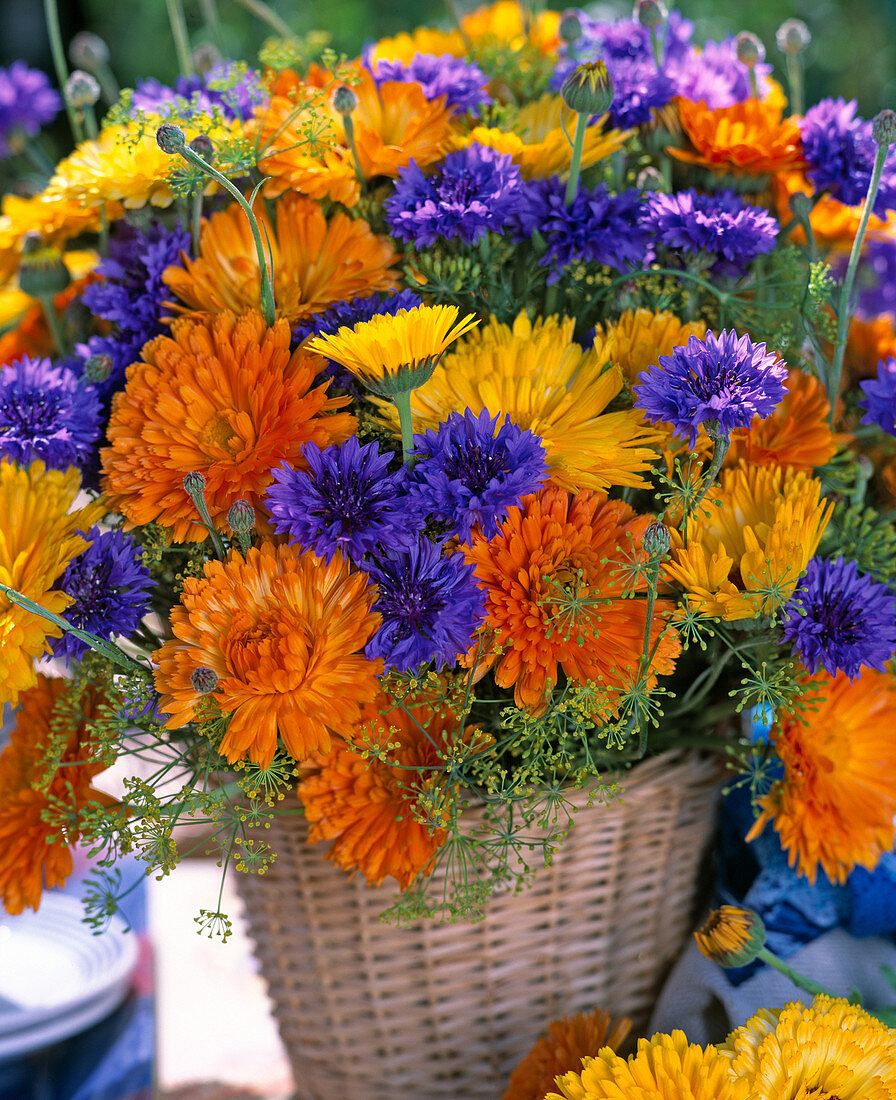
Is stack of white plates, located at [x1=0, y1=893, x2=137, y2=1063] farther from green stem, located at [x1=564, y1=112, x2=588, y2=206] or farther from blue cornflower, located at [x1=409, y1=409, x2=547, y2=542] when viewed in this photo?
green stem, located at [x1=564, y1=112, x2=588, y2=206]

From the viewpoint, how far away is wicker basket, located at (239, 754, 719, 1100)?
46 cm

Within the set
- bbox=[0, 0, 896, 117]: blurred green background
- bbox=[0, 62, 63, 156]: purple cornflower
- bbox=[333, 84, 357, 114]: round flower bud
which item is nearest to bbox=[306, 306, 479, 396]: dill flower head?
bbox=[333, 84, 357, 114]: round flower bud

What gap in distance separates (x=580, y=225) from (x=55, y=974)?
0.47 meters

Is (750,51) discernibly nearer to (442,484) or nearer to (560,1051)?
(442,484)

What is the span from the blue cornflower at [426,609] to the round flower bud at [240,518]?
0.16 feet

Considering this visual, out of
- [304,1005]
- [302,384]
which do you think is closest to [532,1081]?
[304,1005]

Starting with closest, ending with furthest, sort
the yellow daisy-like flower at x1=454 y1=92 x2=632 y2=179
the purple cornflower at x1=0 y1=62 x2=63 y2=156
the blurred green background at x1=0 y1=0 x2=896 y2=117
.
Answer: the yellow daisy-like flower at x1=454 y1=92 x2=632 y2=179 → the purple cornflower at x1=0 y1=62 x2=63 y2=156 → the blurred green background at x1=0 y1=0 x2=896 y2=117

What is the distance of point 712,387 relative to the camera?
345mm

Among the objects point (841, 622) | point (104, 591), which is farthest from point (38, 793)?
point (841, 622)

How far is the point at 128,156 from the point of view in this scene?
0.46 meters

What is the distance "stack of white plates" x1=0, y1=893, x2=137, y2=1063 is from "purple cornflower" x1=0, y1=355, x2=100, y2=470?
0.82 feet

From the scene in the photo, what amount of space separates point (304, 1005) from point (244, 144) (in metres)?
0.39

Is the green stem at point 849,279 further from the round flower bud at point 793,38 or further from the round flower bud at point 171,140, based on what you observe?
the round flower bud at point 171,140

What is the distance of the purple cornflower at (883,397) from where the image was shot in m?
0.43
